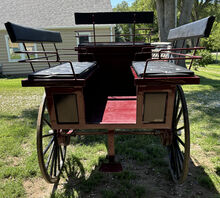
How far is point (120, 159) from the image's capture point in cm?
322

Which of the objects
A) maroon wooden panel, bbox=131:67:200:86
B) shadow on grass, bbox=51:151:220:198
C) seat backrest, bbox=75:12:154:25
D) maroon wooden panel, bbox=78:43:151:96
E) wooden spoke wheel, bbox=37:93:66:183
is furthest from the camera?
maroon wooden panel, bbox=78:43:151:96

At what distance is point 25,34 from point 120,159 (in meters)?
2.23

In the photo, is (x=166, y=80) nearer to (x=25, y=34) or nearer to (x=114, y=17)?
(x=25, y=34)

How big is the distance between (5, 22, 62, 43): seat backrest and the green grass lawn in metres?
1.84

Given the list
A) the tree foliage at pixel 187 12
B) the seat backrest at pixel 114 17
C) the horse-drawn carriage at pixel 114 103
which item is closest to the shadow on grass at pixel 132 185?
the horse-drawn carriage at pixel 114 103

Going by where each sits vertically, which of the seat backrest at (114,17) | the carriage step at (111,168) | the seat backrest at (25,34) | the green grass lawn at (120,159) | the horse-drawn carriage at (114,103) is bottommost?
the green grass lawn at (120,159)

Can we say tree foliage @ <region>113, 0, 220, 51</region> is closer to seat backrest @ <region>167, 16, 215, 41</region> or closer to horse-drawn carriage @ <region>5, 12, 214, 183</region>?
seat backrest @ <region>167, 16, 215, 41</region>

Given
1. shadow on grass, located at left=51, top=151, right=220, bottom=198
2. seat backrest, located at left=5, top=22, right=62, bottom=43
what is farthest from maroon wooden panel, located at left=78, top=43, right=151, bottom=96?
shadow on grass, located at left=51, top=151, right=220, bottom=198

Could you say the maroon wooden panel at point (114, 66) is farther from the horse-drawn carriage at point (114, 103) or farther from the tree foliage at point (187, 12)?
the tree foliage at point (187, 12)

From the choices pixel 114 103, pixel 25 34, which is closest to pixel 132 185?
pixel 114 103

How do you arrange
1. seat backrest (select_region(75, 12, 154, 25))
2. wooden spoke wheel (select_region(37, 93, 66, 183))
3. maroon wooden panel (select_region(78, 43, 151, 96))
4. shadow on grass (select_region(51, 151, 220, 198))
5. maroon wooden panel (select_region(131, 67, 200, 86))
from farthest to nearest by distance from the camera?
maroon wooden panel (select_region(78, 43, 151, 96)), seat backrest (select_region(75, 12, 154, 25)), shadow on grass (select_region(51, 151, 220, 198)), wooden spoke wheel (select_region(37, 93, 66, 183)), maroon wooden panel (select_region(131, 67, 200, 86))

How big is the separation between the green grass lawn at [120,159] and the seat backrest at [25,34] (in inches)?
72.4

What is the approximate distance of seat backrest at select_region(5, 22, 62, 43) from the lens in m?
1.89

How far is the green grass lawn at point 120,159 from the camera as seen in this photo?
101 inches
